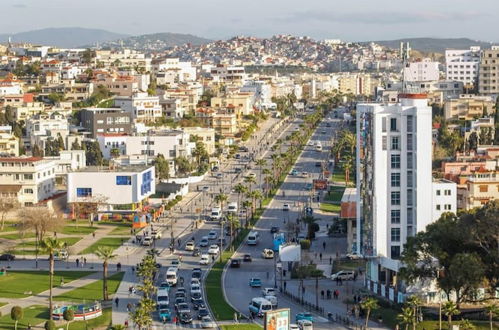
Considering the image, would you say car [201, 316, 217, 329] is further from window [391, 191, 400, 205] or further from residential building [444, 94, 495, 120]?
residential building [444, 94, 495, 120]

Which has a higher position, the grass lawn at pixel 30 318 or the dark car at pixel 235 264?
the dark car at pixel 235 264

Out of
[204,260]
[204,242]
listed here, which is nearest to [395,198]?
[204,260]

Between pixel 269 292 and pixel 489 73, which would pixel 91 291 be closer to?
pixel 269 292

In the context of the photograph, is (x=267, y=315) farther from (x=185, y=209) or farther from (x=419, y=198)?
(x=185, y=209)

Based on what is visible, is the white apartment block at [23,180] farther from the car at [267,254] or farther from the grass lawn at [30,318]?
the grass lawn at [30,318]

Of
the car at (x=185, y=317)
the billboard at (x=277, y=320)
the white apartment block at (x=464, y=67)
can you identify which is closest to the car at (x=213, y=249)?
the car at (x=185, y=317)

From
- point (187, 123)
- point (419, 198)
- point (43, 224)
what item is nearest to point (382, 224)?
point (419, 198)

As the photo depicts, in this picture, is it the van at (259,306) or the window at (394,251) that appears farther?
the window at (394,251)
